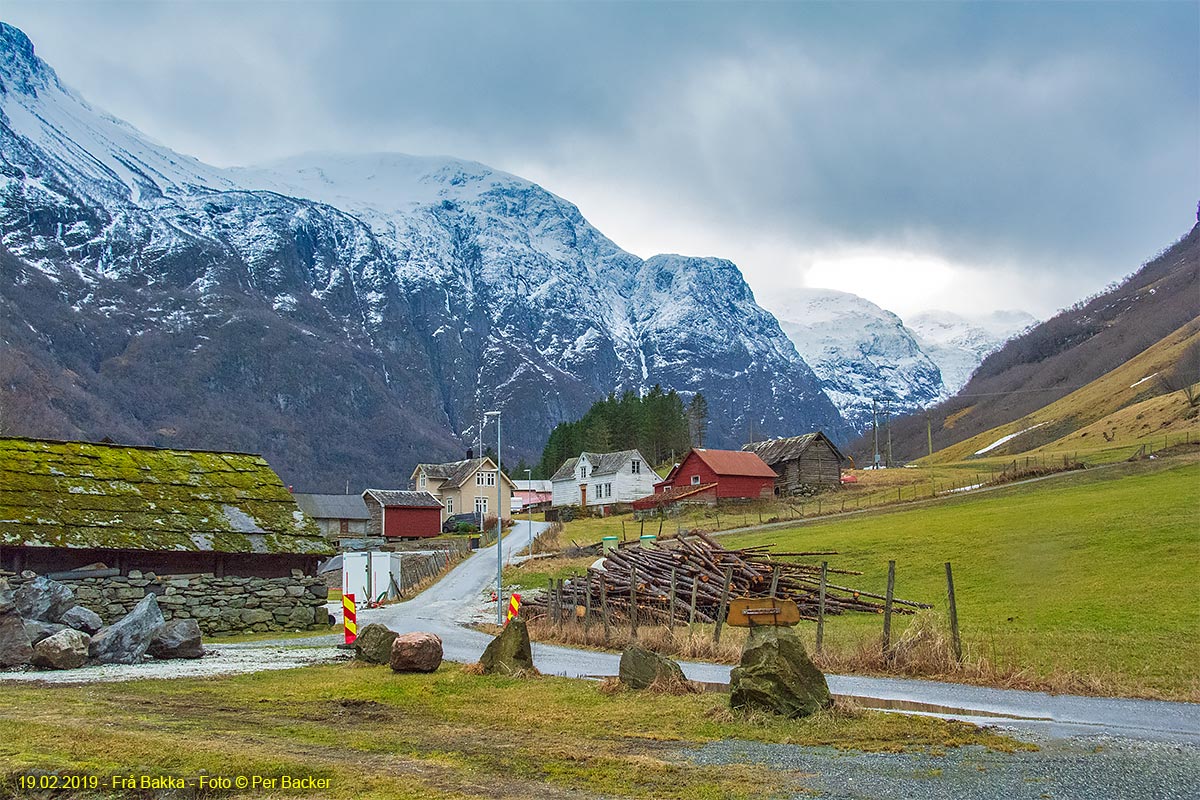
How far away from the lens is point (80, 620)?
941 inches

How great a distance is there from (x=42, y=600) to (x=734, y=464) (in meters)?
77.8

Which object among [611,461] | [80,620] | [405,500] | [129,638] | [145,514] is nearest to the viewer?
[129,638]

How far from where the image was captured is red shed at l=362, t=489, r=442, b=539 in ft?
354

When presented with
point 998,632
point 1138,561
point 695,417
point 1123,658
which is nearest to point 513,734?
point 1123,658

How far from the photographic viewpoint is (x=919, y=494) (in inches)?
2931

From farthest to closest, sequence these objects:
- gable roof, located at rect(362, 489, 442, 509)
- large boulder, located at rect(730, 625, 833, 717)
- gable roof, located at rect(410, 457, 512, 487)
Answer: gable roof, located at rect(410, 457, 512, 487)
gable roof, located at rect(362, 489, 442, 509)
large boulder, located at rect(730, 625, 833, 717)

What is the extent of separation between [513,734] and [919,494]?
66.1 m

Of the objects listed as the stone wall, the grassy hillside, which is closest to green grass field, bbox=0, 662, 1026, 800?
the stone wall

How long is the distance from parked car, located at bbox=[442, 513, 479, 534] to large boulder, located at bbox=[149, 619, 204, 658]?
269ft

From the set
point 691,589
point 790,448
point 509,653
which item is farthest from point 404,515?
point 509,653

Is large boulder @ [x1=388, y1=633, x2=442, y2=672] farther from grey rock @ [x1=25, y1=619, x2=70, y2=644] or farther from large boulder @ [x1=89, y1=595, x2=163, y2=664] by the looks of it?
grey rock @ [x1=25, y1=619, x2=70, y2=644]

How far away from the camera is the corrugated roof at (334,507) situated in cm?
11256

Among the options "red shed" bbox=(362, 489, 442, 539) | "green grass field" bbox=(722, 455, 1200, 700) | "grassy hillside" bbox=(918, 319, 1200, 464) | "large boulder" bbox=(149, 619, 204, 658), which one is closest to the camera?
"green grass field" bbox=(722, 455, 1200, 700)

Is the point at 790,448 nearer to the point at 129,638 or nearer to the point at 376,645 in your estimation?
the point at 376,645
